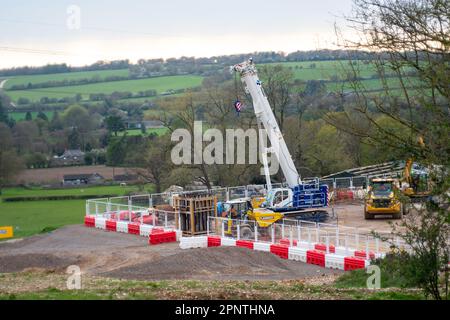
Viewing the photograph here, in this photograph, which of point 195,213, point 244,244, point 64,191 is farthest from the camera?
point 64,191

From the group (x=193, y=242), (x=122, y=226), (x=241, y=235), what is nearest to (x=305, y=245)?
(x=241, y=235)

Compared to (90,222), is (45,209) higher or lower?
lower

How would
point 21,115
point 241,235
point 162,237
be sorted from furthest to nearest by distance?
1. point 21,115
2. point 162,237
3. point 241,235

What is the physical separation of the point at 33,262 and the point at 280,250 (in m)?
9.75

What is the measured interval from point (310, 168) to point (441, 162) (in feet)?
163

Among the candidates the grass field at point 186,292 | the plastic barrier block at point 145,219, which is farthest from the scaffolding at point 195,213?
the grass field at point 186,292

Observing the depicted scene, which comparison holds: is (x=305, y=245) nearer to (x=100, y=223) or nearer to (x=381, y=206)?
(x=381, y=206)

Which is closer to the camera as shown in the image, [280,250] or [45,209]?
[280,250]

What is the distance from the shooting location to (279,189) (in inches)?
1487

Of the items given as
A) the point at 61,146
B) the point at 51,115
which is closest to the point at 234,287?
the point at 61,146

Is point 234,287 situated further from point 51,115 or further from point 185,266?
point 51,115

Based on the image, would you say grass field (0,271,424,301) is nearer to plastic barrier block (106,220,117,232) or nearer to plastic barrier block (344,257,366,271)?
plastic barrier block (344,257,366,271)

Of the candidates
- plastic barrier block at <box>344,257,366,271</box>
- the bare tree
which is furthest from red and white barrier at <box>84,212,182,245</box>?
the bare tree

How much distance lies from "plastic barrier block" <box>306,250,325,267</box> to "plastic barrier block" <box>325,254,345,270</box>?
0.81ft
